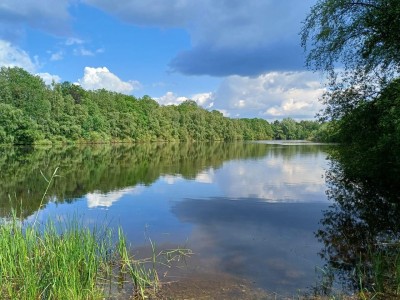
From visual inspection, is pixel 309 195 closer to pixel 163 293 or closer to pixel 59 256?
pixel 163 293

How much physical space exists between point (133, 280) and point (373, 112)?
558 inches

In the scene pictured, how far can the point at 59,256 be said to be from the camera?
6.06m

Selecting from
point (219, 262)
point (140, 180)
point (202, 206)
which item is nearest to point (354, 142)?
point (202, 206)

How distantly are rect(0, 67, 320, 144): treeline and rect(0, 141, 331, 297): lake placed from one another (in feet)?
55.2

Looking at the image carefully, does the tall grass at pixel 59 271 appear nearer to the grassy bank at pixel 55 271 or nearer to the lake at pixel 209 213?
the grassy bank at pixel 55 271

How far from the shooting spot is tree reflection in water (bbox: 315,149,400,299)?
23.7 feet

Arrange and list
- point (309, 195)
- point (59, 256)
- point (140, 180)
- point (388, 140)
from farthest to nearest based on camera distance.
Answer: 1. point (140, 180)
2. point (309, 195)
3. point (388, 140)
4. point (59, 256)

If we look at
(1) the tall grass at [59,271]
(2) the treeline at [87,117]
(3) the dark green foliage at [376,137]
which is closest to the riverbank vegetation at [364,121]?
(3) the dark green foliage at [376,137]

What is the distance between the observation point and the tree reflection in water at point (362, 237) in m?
7.22

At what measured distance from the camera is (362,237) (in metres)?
11.0

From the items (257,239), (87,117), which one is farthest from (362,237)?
(87,117)

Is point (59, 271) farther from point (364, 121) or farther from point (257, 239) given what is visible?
point (364, 121)

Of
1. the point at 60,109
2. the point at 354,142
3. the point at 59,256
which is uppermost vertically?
the point at 60,109

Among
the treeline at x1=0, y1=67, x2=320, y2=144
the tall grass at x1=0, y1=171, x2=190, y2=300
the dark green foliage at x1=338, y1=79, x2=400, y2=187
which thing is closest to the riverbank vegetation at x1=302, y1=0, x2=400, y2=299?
the dark green foliage at x1=338, y1=79, x2=400, y2=187
